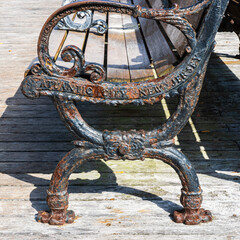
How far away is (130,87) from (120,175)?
87cm

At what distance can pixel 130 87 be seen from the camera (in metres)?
2.13

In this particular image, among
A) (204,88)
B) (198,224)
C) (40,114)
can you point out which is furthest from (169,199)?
(204,88)

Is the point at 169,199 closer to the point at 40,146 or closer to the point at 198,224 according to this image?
the point at 198,224

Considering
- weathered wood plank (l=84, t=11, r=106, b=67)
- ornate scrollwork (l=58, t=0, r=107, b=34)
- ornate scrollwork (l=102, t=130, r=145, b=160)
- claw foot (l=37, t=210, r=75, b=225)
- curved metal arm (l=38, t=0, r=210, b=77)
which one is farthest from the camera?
ornate scrollwork (l=58, t=0, r=107, b=34)

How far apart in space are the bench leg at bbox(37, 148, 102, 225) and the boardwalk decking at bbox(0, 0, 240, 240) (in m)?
0.05

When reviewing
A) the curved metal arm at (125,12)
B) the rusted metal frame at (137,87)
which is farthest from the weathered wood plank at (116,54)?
the curved metal arm at (125,12)

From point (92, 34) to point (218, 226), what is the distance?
1606 millimetres

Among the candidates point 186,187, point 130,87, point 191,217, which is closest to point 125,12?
point 130,87

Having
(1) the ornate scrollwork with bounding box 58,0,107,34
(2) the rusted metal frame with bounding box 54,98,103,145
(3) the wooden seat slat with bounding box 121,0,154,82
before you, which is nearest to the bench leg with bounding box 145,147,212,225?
(2) the rusted metal frame with bounding box 54,98,103,145

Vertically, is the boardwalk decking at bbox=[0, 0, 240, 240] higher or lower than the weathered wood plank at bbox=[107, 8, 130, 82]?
lower

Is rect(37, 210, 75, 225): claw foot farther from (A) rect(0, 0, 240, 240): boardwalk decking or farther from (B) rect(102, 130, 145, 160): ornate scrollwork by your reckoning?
(B) rect(102, 130, 145, 160): ornate scrollwork

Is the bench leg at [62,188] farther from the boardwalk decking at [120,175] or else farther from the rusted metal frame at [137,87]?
the rusted metal frame at [137,87]

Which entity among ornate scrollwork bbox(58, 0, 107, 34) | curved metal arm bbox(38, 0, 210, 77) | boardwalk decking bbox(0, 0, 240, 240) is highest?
curved metal arm bbox(38, 0, 210, 77)

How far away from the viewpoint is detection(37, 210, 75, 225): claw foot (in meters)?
2.32
